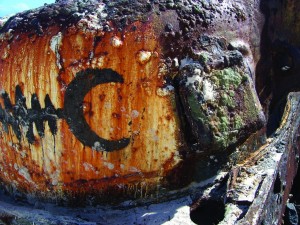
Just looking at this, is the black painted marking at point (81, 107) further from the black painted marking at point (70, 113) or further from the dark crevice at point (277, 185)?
the dark crevice at point (277, 185)

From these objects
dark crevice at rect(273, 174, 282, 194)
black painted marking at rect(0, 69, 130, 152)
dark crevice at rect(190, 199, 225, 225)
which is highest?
black painted marking at rect(0, 69, 130, 152)

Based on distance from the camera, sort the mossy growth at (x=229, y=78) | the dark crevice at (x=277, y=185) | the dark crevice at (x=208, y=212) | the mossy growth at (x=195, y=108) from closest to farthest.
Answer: the mossy growth at (x=195, y=108), the mossy growth at (x=229, y=78), the dark crevice at (x=208, y=212), the dark crevice at (x=277, y=185)

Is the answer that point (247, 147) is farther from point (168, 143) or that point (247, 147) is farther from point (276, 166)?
point (168, 143)

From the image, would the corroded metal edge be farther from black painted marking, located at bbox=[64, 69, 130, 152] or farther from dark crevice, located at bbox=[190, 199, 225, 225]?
black painted marking, located at bbox=[64, 69, 130, 152]

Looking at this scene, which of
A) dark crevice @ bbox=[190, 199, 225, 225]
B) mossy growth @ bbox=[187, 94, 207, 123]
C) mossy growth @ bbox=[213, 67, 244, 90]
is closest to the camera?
mossy growth @ bbox=[187, 94, 207, 123]

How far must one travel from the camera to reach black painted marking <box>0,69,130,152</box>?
201cm

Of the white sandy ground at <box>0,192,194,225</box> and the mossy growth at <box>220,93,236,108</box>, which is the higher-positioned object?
the mossy growth at <box>220,93,236,108</box>

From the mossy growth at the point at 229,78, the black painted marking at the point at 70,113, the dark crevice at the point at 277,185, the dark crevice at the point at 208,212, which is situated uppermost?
the mossy growth at the point at 229,78

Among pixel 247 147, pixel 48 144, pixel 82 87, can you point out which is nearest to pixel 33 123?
pixel 48 144

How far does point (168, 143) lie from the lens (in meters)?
2.13

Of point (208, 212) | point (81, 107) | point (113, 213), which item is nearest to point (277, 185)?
point (208, 212)

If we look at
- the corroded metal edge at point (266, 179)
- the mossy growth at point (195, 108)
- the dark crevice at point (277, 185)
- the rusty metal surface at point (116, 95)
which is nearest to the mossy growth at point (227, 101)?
the rusty metal surface at point (116, 95)

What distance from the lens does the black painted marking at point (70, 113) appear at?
201cm

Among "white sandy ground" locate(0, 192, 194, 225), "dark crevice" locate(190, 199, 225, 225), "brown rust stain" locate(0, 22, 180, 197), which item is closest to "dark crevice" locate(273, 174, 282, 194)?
"dark crevice" locate(190, 199, 225, 225)
